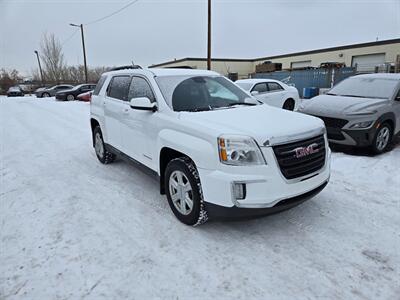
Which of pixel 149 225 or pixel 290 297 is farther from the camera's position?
pixel 149 225

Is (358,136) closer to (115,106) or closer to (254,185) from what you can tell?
(254,185)

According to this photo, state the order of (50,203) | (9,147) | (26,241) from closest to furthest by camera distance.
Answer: (26,241), (50,203), (9,147)

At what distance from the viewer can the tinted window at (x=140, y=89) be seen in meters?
3.88

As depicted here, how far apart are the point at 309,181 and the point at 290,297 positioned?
1220mm

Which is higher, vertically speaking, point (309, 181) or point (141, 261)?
point (309, 181)

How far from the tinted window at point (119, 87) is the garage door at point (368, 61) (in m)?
29.1

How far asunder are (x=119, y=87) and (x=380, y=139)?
17.3 ft

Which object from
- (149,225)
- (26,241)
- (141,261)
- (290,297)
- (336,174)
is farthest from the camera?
(336,174)

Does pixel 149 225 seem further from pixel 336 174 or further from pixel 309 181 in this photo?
pixel 336 174

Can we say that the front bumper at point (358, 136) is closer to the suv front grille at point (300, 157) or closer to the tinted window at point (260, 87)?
the suv front grille at point (300, 157)

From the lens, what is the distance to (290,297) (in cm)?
224

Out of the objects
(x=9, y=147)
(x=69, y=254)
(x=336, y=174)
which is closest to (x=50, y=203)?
(x=69, y=254)

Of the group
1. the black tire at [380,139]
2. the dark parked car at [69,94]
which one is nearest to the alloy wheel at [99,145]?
the black tire at [380,139]

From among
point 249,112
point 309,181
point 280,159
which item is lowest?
point 309,181
